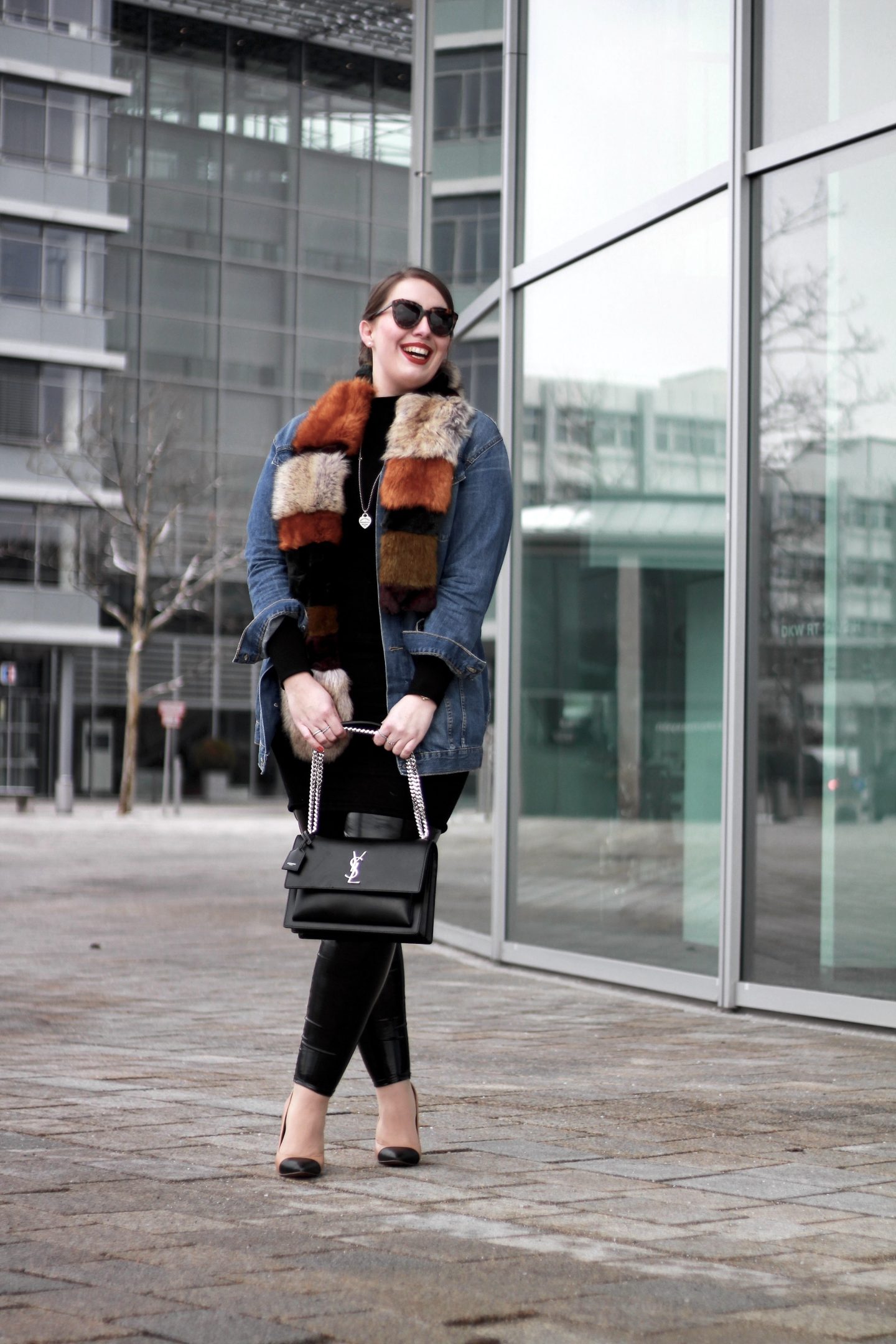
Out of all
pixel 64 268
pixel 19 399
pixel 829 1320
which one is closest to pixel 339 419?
pixel 829 1320

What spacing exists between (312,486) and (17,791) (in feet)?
125

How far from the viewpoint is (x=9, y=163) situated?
41.1 metres

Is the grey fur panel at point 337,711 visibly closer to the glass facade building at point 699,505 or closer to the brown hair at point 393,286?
the brown hair at point 393,286

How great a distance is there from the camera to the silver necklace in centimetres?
375

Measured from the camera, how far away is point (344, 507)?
374 cm

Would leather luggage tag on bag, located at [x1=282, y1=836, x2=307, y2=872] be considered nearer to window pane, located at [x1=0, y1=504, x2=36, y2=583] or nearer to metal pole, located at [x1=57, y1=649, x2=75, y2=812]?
window pane, located at [x1=0, y1=504, x2=36, y2=583]

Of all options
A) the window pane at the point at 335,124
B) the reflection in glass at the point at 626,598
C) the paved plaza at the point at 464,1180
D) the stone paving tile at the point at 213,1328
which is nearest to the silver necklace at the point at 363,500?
the paved plaza at the point at 464,1180

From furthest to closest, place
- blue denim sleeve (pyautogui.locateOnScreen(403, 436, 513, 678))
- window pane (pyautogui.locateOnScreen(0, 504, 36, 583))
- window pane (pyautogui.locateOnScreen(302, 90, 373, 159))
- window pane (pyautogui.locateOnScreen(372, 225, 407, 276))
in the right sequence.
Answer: window pane (pyautogui.locateOnScreen(372, 225, 407, 276)), window pane (pyautogui.locateOnScreen(302, 90, 373, 159)), window pane (pyautogui.locateOnScreen(0, 504, 36, 583)), blue denim sleeve (pyautogui.locateOnScreen(403, 436, 513, 678))

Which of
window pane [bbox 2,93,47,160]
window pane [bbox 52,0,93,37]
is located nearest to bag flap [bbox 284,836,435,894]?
window pane [bbox 2,93,47,160]

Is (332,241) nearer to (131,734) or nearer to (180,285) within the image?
(180,285)

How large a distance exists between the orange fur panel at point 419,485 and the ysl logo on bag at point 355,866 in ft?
2.37

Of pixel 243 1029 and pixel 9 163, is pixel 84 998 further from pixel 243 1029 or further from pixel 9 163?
pixel 9 163

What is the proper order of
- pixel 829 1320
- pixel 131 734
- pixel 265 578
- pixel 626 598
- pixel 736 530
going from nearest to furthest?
pixel 829 1320 < pixel 265 578 < pixel 736 530 < pixel 626 598 < pixel 131 734

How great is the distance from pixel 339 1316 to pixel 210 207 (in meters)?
44.3
